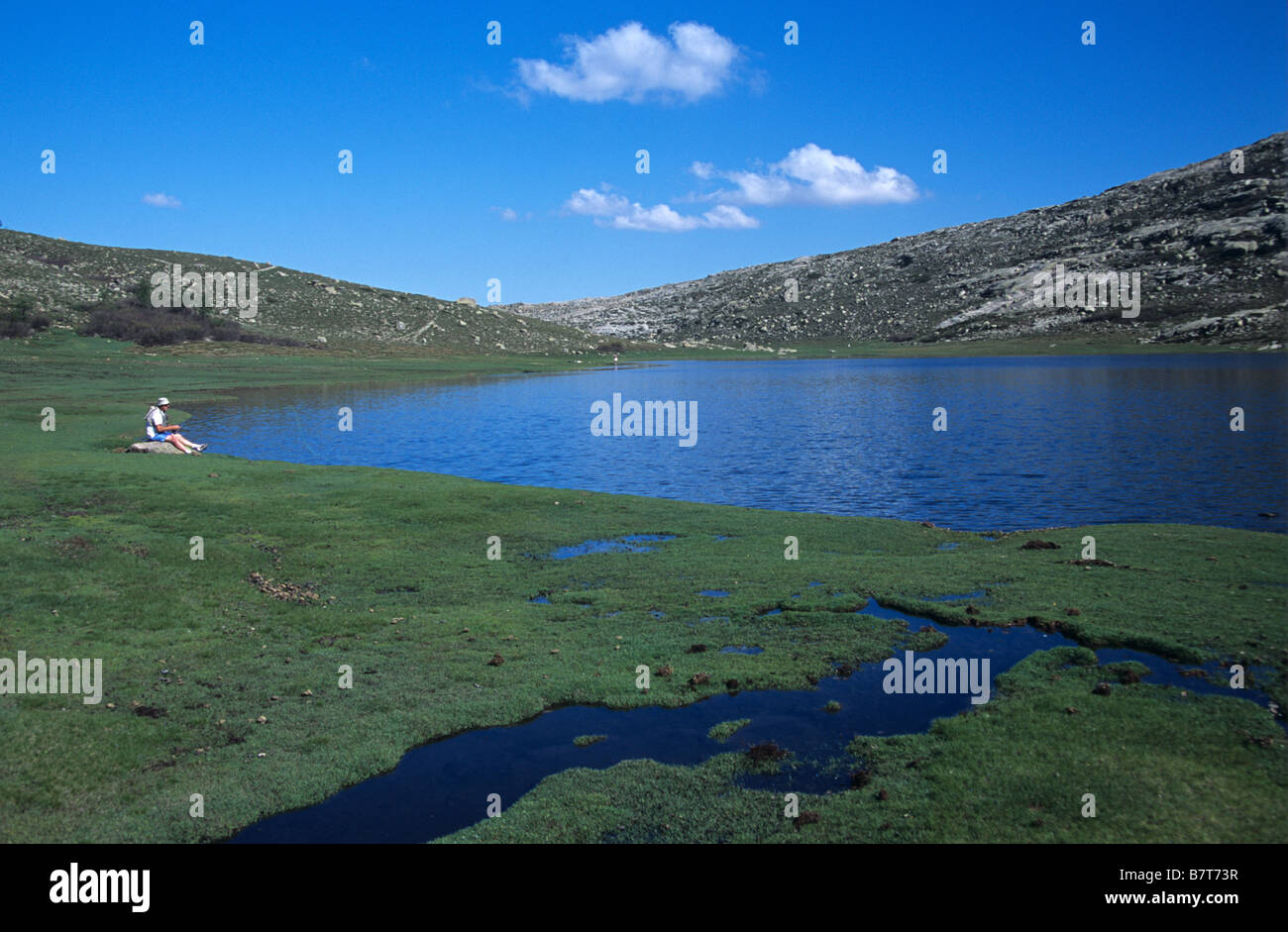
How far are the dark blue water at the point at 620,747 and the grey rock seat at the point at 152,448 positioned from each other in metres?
31.3

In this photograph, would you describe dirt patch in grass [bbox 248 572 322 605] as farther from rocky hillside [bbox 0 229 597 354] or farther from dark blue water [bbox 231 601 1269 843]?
rocky hillside [bbox 0 229 597 354]

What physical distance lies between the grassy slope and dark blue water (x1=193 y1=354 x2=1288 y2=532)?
20.8 feet

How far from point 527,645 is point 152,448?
2925cm

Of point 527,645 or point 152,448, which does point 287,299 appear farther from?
point 527,645

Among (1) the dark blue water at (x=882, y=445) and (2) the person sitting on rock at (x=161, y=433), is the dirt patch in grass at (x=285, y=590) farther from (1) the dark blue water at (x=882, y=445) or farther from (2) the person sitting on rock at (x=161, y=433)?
(2) the person sitting on rock at (x=161, y=433)

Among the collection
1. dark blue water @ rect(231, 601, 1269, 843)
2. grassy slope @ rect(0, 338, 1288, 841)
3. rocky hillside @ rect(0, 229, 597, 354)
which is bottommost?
dark blue water @ rect(231, 601, 1269, 843)

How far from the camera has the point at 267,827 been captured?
9805 millimetres

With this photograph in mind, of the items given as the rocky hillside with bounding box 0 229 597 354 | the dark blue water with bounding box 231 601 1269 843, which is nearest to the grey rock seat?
the dark blue water with bounding box 231 601 1269 843

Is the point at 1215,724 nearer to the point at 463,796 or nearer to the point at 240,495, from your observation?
the point at 463,796

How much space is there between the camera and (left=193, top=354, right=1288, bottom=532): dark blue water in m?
32.5

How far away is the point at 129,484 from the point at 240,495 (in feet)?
11.6

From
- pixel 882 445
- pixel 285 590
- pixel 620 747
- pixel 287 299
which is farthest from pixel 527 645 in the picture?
pixel 287 299

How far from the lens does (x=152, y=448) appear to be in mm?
36594
